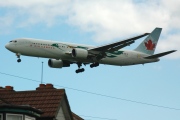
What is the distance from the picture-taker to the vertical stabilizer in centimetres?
8088

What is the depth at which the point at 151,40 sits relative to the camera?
83.4 metres

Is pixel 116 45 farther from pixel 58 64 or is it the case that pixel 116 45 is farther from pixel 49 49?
pixel 49 49

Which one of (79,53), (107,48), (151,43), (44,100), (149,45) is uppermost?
(151,43)

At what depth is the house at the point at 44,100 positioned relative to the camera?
32059 mm

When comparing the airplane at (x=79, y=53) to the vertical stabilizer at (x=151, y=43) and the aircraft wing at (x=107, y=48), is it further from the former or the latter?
the vertical stabilizer at (x=151, y=43)

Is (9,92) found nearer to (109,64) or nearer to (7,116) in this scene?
(7,116)

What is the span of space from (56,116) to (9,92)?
3.67 meters

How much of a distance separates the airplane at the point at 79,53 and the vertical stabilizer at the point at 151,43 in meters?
1.14

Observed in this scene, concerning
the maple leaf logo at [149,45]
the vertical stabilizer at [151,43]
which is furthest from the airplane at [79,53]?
the maple leaf logo at [149,45]

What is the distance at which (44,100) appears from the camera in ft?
107

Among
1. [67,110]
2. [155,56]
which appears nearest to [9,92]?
[67,110]

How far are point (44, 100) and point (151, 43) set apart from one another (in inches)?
2035

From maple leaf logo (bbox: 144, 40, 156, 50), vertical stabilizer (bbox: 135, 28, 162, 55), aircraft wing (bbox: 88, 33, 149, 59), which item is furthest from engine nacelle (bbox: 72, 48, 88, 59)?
maple leaf logo (bbox: 144, 40, 156, 50)

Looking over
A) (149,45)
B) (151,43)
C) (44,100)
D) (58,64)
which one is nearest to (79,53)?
(58,64)
